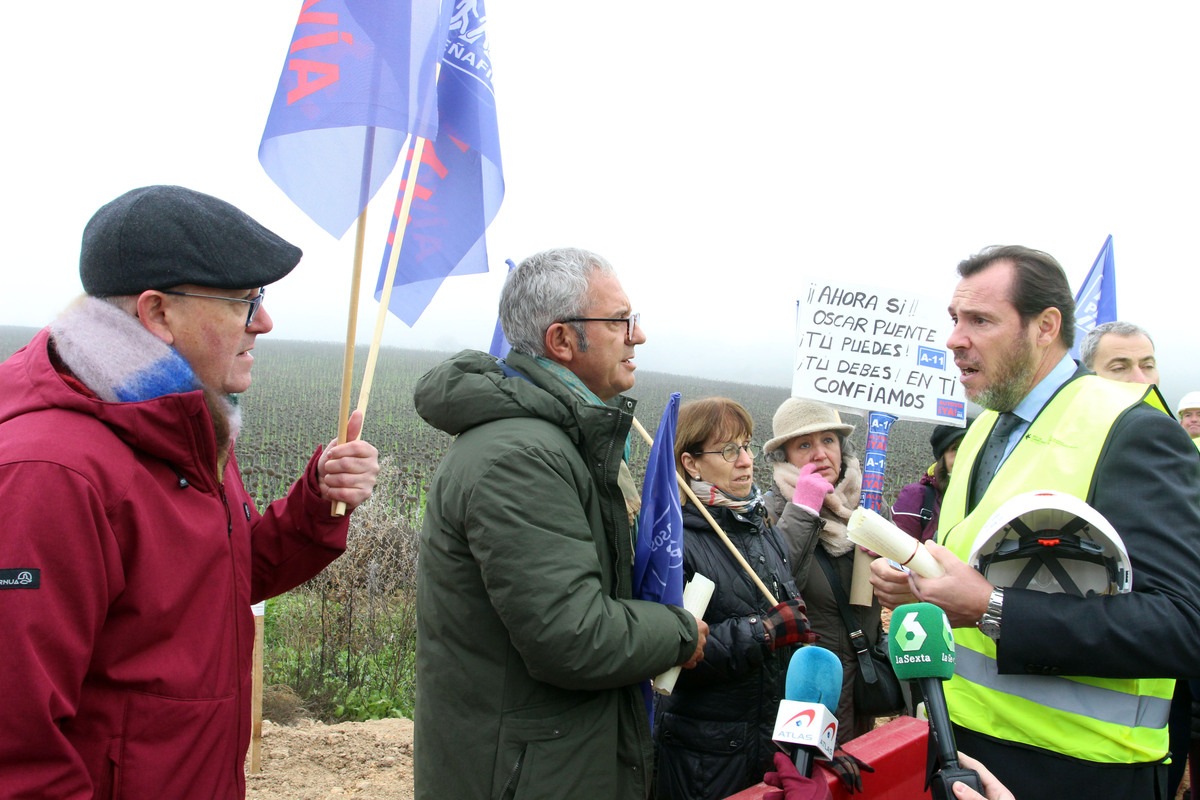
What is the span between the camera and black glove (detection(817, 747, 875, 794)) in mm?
2193

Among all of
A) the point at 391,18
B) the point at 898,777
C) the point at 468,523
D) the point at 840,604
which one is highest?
the point at 391,18

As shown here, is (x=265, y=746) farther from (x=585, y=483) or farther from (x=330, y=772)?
(x=585, y=483)

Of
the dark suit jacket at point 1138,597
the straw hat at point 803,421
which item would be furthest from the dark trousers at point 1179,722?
the straw hat at point 803,421

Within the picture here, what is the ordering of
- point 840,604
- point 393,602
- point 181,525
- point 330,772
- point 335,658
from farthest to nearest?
point 393,602 → point 335,658 → point 330,772 → point 840,604 → point 181,525

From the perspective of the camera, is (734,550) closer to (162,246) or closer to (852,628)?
(852,628)

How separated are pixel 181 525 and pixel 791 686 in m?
1.47

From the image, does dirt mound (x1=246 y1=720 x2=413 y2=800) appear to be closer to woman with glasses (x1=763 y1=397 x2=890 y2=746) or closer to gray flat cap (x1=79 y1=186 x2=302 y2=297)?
woman with glasses (x1=763 y1=397 x2=890 y2=746)

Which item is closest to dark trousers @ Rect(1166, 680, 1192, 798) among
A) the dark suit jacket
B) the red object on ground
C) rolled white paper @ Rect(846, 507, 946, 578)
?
the red object on ground

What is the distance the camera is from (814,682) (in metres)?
1.93

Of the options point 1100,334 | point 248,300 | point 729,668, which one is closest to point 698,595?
point 729,668

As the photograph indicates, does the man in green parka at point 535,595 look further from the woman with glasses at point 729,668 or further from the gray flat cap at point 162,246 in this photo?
the gray flat cap at point 162,246

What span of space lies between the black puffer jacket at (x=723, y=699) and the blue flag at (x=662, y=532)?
0.51 m

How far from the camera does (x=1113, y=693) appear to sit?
76.1 inches

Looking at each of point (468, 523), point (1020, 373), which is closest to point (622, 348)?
point (468, 523)
